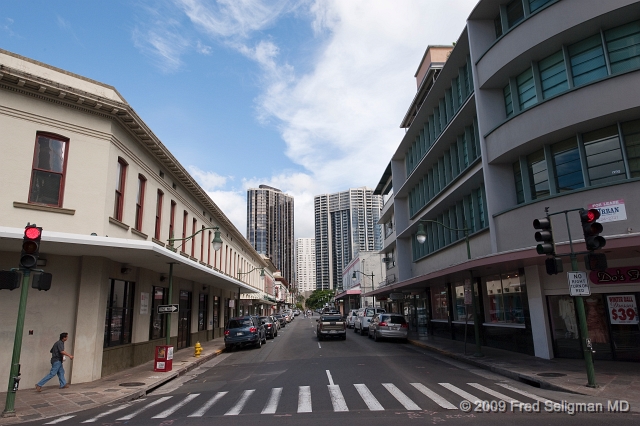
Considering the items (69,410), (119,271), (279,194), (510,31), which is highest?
(279,194)

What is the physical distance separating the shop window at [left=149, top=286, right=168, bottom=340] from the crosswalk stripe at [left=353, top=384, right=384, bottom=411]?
12.0 metres

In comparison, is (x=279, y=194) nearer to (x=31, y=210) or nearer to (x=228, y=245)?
(x=228, y=245)

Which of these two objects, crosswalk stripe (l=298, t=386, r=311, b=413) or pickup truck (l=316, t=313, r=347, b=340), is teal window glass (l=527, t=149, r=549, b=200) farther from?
pickup truck (l=316, t=313, r=347, b=340)

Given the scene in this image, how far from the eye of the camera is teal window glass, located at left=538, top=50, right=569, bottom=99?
16.6 metres

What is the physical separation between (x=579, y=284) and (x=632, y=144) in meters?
6.34

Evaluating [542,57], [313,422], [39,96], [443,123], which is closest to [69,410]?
[313,422]

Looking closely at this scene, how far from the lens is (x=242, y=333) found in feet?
82.2

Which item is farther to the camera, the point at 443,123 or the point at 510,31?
the point at 443,123

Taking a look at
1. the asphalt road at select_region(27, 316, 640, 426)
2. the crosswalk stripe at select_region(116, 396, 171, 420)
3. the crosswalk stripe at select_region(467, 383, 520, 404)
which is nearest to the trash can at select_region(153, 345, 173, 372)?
the asphalt road at select_region(27, 316, 640, 426)

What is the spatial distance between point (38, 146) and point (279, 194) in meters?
120

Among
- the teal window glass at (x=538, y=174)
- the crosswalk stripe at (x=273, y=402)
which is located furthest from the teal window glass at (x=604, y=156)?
the crosswalk stripe at (x=273, y=402)

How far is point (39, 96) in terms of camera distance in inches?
552

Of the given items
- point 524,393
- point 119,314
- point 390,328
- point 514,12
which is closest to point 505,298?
point 390,328

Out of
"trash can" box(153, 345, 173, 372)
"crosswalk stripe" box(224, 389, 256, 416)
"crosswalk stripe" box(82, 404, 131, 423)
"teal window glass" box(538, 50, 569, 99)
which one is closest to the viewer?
"crosswalk stripe" box(82, 404, 131, 423)
